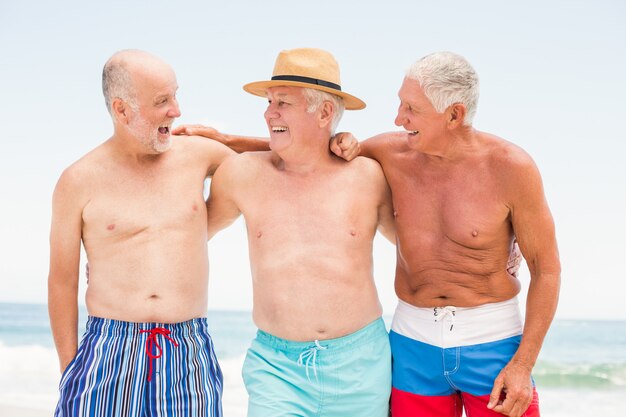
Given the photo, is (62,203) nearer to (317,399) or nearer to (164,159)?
(164,159)

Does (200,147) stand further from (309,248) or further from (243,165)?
(309,248)

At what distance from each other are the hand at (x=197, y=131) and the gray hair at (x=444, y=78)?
0.93 metres

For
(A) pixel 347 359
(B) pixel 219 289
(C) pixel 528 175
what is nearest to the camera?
(C) pixel 528 175

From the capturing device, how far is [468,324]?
2.86 meters

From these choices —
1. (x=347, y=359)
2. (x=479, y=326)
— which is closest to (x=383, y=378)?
(x=347, y=359)

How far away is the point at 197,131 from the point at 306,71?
1.83 ft

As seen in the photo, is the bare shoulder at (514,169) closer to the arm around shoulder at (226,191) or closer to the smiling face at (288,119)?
the smiling face at (288,119)

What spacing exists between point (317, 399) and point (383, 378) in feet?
0.90

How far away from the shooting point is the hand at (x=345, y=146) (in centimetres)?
311

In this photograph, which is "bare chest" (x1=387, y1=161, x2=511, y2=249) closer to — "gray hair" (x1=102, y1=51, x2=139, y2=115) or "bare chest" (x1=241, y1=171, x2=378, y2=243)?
"bare chest" (x1=241, y1=171, x2=378, y2=243)

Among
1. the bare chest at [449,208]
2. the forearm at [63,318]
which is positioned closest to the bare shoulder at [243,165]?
the bare chest at [449,208]

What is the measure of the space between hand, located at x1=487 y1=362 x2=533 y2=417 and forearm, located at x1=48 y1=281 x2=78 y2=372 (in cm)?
161

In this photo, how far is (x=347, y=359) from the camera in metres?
2.89

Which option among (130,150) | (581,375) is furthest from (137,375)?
(581,375)
